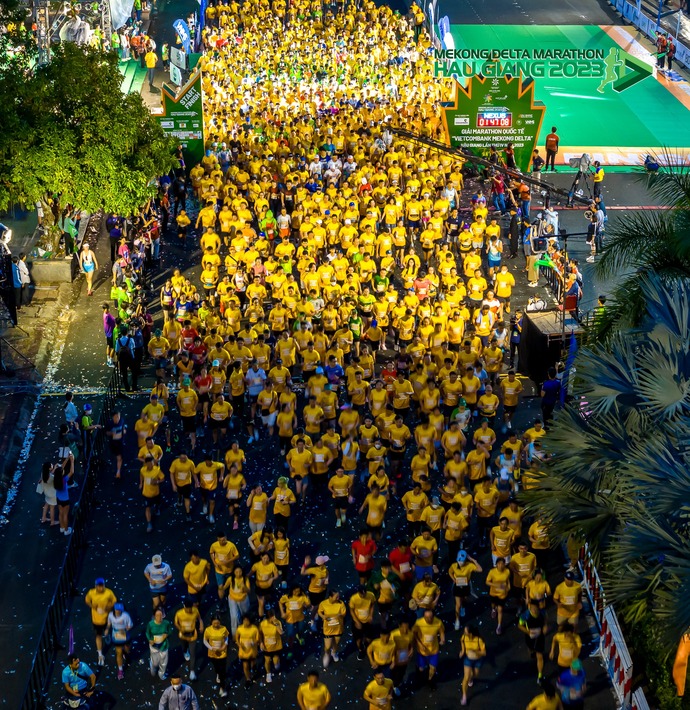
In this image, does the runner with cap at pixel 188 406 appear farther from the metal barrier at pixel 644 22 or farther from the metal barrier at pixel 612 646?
the metal barrier at pixel 644 22

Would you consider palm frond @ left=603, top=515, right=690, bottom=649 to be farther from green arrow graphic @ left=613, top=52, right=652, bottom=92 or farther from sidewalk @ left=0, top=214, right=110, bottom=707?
green arrow graphic @ left=613, top=52, right=652, bottom=92

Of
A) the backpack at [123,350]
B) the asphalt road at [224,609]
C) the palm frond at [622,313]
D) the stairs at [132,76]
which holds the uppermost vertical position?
the palm frond at [622,313]

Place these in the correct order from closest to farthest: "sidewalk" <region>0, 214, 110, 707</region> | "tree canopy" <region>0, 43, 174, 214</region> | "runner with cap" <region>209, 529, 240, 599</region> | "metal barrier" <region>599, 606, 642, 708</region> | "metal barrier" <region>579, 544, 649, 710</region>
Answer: "metal barrier" <region>579, 544, 649, 710</region>
"metal barrier" <region>599, 606, 642, 708</region>
"runner with cap" <region>209, 529, 240, 599</region>
"sidewalk" <region>0, 214, 110, 707</region>
"tree canopy" <region>0, 43, 174, 214</region>

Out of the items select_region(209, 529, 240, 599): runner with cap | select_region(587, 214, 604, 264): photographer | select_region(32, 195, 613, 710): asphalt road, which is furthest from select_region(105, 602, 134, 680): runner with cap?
select_region(587, 214, 604, 264): photographer

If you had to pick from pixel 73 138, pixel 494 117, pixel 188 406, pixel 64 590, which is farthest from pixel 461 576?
pixel 494 117

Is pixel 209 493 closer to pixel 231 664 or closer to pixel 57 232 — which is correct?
pixel 231 664

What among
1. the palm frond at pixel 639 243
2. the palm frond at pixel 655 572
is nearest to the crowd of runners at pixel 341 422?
the palm frond at pixel 655 572

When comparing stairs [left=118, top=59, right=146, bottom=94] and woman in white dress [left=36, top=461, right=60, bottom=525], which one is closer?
woman in white dress [left=36, top=461, right=60, bottom=525]

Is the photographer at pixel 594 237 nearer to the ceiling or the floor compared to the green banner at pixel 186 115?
nearer to the floor
